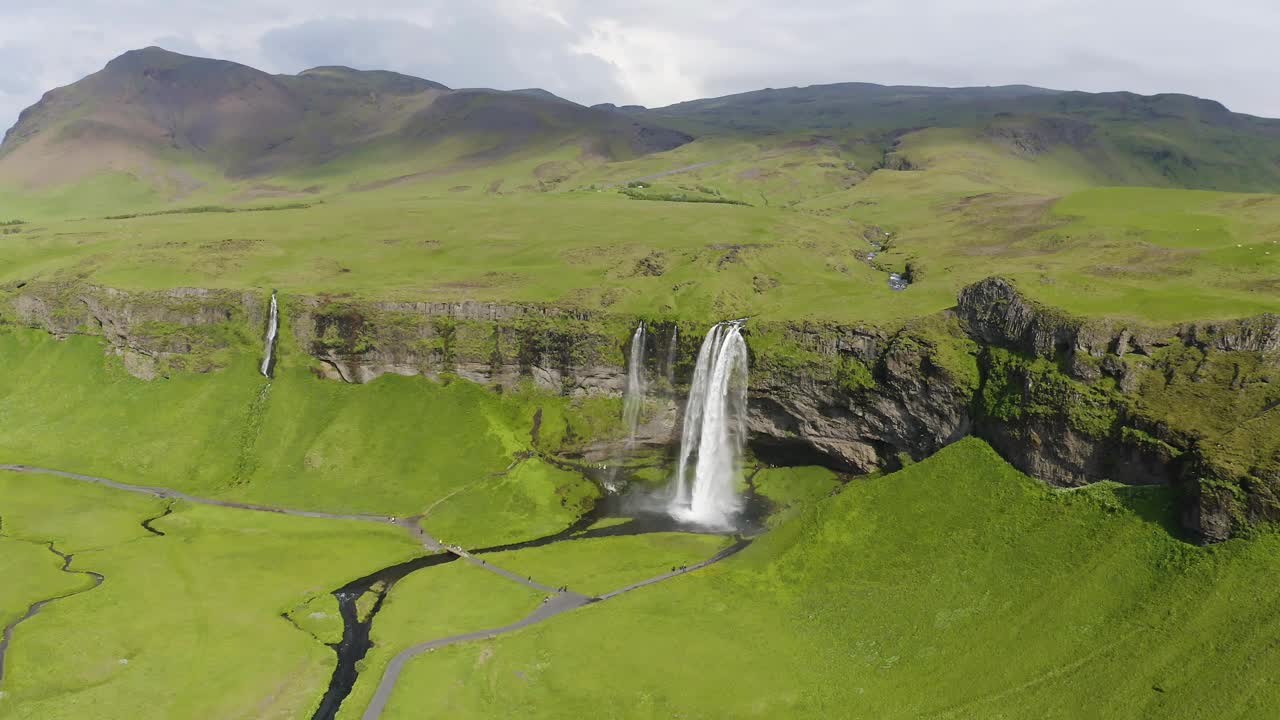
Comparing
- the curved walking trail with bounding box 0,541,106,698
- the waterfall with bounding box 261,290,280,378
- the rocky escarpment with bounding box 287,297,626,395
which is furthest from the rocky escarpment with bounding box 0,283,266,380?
the curved walking trail with bounding box 0,541,106,698

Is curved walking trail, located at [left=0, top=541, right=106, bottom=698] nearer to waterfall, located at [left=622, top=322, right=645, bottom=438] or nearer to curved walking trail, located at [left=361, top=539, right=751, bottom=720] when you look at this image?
curved walking trail, located at [left=361, top=539, right=751, bottom=720]

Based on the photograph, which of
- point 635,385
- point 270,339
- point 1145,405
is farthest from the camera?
point 270,339

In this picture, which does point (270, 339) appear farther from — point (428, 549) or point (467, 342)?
point (428, 549)

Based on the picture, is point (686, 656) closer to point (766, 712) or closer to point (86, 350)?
point (766, 712)

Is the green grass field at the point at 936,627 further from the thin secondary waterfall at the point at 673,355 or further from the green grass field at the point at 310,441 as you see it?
the thin secondary waterfall at the point at 673,355

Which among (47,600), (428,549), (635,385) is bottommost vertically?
(428,549)

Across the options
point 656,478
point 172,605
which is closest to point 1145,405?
point 656,478

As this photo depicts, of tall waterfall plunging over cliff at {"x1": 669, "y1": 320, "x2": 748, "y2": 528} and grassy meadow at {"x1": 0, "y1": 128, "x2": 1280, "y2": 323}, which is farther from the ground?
grassy meadow at {"x1": 0, "y1": 128, "x2": 1280, "y2": 323}
